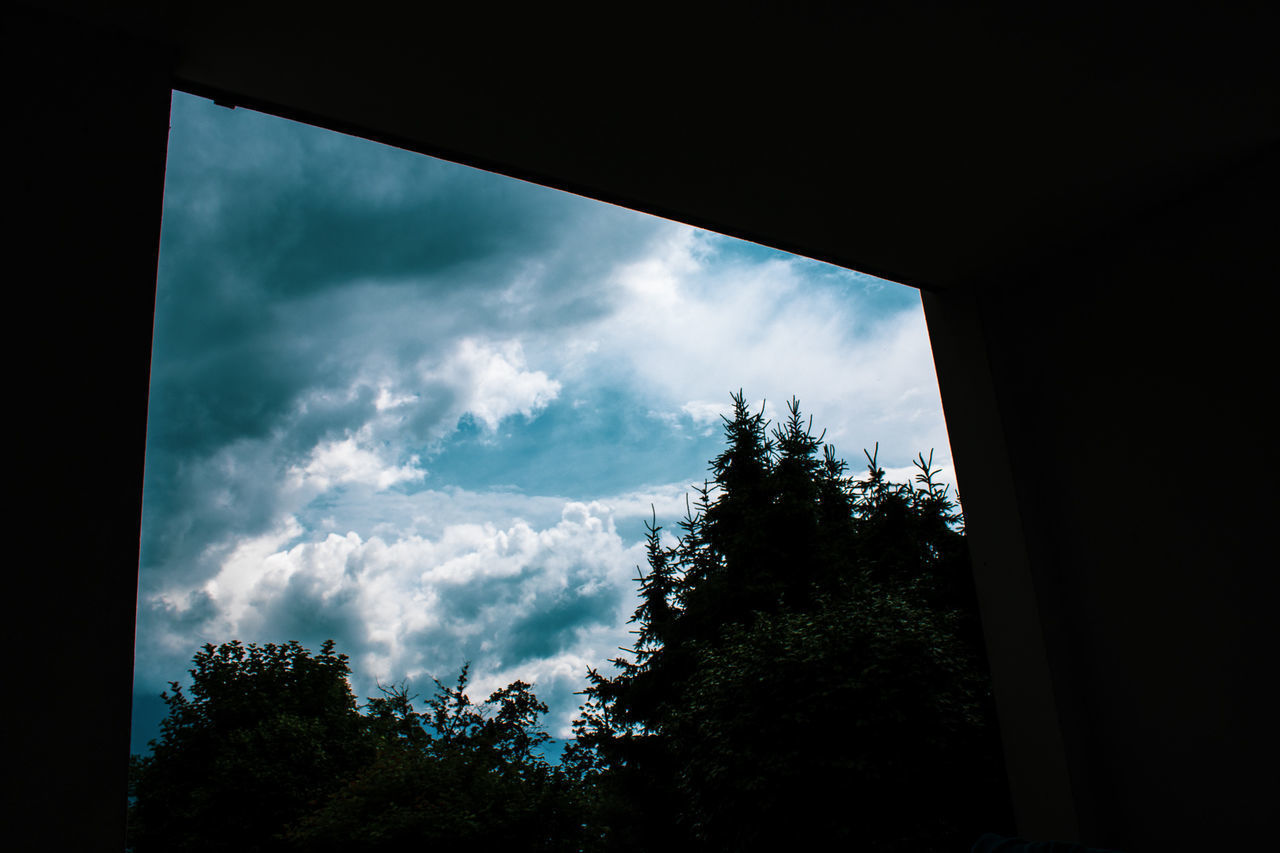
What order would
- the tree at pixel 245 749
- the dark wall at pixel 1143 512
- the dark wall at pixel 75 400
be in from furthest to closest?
the tree at pixel 245 749 → the dark wall at pixel 1143 512 → the dark wall at pixel 75 400

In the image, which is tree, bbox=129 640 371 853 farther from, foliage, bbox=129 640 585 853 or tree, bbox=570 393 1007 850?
tree, bbox=570 393 1007 850

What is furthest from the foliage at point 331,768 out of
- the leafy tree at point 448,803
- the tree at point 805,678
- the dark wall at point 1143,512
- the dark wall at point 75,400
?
the dark wall at point 75,400

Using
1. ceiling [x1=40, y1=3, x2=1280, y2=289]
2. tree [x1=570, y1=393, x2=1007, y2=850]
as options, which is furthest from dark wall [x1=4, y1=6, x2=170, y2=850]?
tree [x1=570, y1=393, x2=1007, y2=850]

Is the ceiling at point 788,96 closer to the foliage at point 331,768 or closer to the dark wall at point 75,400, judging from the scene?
the dark wall at point 75,400

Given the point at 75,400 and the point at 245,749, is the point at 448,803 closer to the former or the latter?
the point at 75,400

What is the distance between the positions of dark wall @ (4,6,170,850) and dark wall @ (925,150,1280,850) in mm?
3229

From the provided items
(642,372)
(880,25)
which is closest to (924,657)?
(880,25)

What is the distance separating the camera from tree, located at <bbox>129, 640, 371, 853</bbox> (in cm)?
1033

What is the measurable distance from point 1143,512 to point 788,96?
217cm

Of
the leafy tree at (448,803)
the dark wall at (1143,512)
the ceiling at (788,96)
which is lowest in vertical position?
the leafy tree at (448,803)

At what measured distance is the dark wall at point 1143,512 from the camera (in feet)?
8.32

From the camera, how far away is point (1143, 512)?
2822 millimetres

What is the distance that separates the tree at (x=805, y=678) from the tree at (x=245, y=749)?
16.8 ft

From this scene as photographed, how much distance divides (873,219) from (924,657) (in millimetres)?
3127
